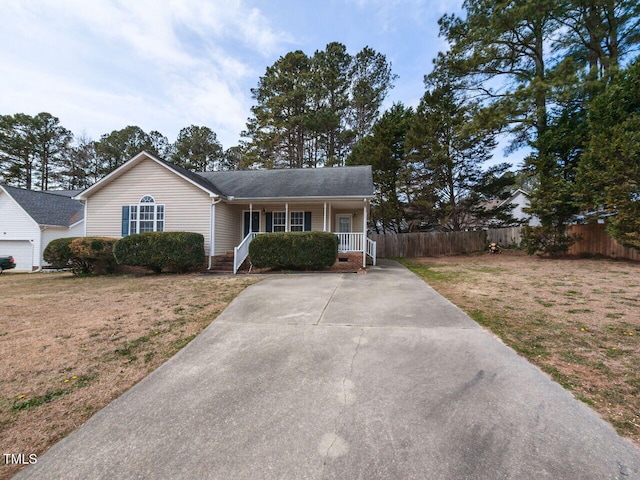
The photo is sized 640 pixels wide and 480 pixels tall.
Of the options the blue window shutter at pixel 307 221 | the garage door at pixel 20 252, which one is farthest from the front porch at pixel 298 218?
the garage door at pixel 20 252

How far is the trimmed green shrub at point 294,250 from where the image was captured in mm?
10594

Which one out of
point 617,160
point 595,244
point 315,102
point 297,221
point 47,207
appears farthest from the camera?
point 315,102

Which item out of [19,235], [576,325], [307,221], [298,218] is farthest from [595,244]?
[19,235]

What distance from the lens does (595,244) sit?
1452cm

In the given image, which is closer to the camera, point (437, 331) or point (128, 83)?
point (437, 331)

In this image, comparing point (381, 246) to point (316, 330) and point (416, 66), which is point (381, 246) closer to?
point (416, 66)

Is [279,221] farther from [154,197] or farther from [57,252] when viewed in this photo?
[57,252]

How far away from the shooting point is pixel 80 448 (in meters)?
2.03

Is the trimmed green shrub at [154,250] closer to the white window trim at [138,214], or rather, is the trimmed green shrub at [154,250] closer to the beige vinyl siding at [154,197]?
the beige vinyl siding at [154,197]

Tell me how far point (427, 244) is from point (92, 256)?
1869 centimetres

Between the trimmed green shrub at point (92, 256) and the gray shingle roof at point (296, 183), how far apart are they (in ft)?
17.4

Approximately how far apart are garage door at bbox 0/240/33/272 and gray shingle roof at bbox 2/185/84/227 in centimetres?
170

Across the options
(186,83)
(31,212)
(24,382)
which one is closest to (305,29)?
(186,83)

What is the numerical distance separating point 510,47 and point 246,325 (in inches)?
895
